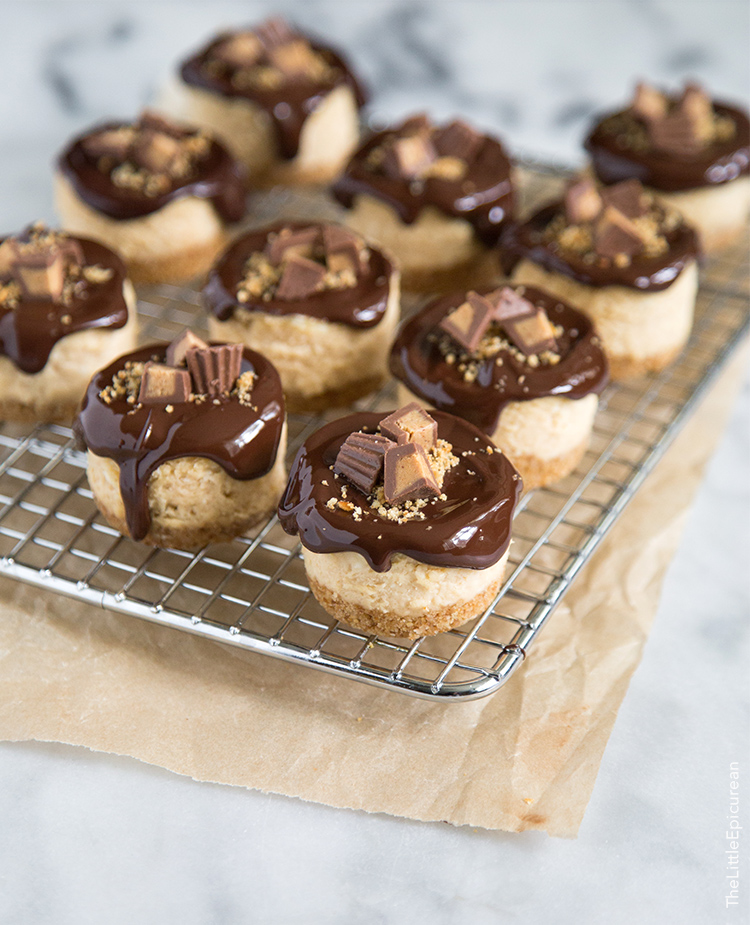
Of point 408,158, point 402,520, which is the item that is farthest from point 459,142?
point 402,520

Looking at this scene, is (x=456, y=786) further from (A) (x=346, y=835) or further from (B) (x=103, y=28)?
(B) (x=103, y=28)

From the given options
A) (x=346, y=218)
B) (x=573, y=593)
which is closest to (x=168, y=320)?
(x=346, y=218)

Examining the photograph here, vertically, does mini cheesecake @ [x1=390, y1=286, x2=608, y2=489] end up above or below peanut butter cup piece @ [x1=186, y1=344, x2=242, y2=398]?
below

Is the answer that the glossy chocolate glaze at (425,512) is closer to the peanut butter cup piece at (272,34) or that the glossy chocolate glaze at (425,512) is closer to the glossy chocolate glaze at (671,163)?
the glossy chocolate glaze at (671,163)

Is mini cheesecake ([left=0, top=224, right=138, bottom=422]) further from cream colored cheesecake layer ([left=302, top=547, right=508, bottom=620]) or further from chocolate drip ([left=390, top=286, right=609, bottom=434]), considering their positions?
cream colored cheesecake layer ([left=302, top=547, right=508, bottom=620])

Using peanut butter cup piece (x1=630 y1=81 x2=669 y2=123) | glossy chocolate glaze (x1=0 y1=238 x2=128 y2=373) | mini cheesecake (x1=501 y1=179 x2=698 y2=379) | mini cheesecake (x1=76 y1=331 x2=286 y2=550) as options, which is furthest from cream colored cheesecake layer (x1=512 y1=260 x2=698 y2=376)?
glossy chocolate glaze (x1=0 y1=238 x2=128 y2=373)

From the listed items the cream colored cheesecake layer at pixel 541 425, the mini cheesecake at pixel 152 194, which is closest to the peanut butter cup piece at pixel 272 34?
the mini cheesecake at pixel 152 194
